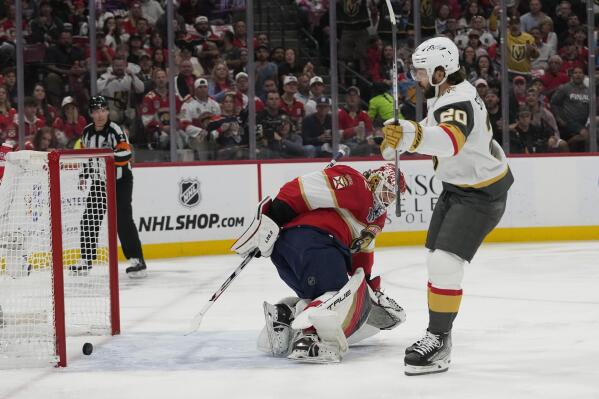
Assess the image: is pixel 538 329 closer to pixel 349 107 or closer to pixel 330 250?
pixel 330 250

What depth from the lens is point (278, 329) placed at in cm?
412

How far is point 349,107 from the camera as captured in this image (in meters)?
9.29

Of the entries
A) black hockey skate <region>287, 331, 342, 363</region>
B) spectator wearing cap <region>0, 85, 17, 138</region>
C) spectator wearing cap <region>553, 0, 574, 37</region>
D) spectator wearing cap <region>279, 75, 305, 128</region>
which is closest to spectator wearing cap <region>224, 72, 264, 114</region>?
spectator wearing cap <region>279, 75, 305, 128</region>

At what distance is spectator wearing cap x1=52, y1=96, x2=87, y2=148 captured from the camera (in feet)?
27.6

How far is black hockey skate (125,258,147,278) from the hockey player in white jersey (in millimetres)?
3438

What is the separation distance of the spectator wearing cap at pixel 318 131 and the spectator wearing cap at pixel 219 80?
73 cm

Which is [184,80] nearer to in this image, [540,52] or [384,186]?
[540,52]

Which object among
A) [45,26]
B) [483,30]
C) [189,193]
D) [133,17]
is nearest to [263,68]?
[133,17]

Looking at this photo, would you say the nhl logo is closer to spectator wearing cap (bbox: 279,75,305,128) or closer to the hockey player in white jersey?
spectator wearing cap (bbox: 279,75,305,128)

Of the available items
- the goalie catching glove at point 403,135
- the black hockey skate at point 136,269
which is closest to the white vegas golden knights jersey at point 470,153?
the goalie catching glove at point 403,135

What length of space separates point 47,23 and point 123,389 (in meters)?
6.06

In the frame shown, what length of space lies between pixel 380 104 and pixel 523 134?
4.29 ft

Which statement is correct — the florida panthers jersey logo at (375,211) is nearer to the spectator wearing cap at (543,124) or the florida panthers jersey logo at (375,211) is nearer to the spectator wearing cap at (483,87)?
the spectator wearing cap at (543,124)

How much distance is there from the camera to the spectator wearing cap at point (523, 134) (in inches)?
367
